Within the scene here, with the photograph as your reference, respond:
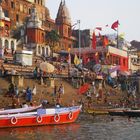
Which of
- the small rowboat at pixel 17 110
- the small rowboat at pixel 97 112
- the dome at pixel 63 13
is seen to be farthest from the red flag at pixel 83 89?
the dome at pixel 63 13

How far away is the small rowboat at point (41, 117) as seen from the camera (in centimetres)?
2605

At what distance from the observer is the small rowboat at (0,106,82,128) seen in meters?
26.0

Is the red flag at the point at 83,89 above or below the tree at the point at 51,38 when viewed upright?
below

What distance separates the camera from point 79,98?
126 feet

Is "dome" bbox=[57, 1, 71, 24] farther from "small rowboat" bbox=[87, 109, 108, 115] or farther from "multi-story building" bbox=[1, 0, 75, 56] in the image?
"small rowboat" bbox=[87, 109, 108, 115]

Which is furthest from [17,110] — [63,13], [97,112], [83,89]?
[63,13]

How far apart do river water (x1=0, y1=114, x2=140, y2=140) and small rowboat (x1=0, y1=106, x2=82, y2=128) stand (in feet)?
1.58

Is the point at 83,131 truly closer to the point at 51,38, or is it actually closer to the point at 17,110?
the point at 17,110

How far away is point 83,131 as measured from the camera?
82.9ft

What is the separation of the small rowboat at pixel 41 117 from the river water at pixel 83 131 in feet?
1.58

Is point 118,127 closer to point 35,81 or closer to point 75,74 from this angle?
point 35,81

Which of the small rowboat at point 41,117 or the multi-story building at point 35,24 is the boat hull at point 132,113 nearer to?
the small rowboat at point 41,117

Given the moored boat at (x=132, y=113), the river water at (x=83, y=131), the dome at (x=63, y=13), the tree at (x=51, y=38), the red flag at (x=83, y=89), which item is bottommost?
the river water at (x=83, y=131)

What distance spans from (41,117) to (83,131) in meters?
3.35
